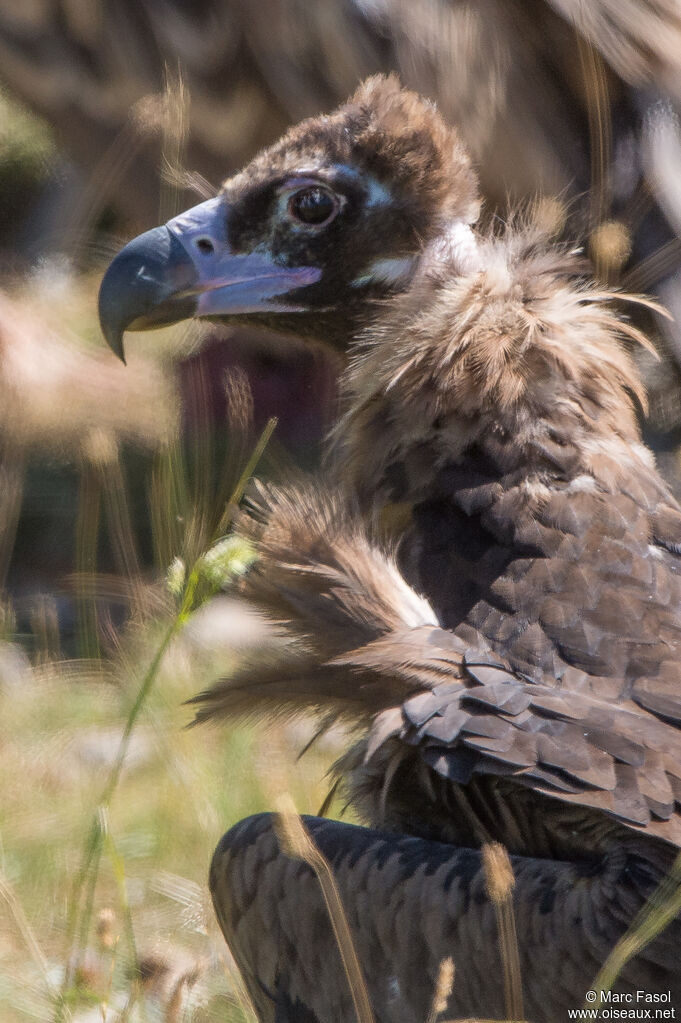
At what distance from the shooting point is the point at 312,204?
105 inches

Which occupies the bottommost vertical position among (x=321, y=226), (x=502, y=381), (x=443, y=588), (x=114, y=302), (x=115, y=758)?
(x=115, y=758)

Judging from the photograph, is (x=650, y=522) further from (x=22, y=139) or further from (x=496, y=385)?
(x=22, y=139)

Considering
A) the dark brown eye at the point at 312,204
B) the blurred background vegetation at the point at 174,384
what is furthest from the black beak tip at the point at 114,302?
the dark brown eye at the point at 312,204

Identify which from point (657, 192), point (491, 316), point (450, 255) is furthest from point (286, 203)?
point (657, 192)

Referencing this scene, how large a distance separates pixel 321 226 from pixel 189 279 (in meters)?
0.29

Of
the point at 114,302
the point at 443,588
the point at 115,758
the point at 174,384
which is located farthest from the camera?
the point at 174,384

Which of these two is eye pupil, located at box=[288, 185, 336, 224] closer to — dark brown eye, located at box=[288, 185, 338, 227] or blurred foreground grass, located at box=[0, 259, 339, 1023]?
dark brown eye, located at box=[288, 185, 338, 227]

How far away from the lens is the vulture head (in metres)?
2.65

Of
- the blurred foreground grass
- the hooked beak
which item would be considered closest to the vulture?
the hooked beak

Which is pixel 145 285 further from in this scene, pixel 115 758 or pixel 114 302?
pixel 115 758

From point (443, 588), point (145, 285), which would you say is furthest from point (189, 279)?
point (443, 588)

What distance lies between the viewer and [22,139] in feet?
19.8

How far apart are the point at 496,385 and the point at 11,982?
1.45 m

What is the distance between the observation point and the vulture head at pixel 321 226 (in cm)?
265
